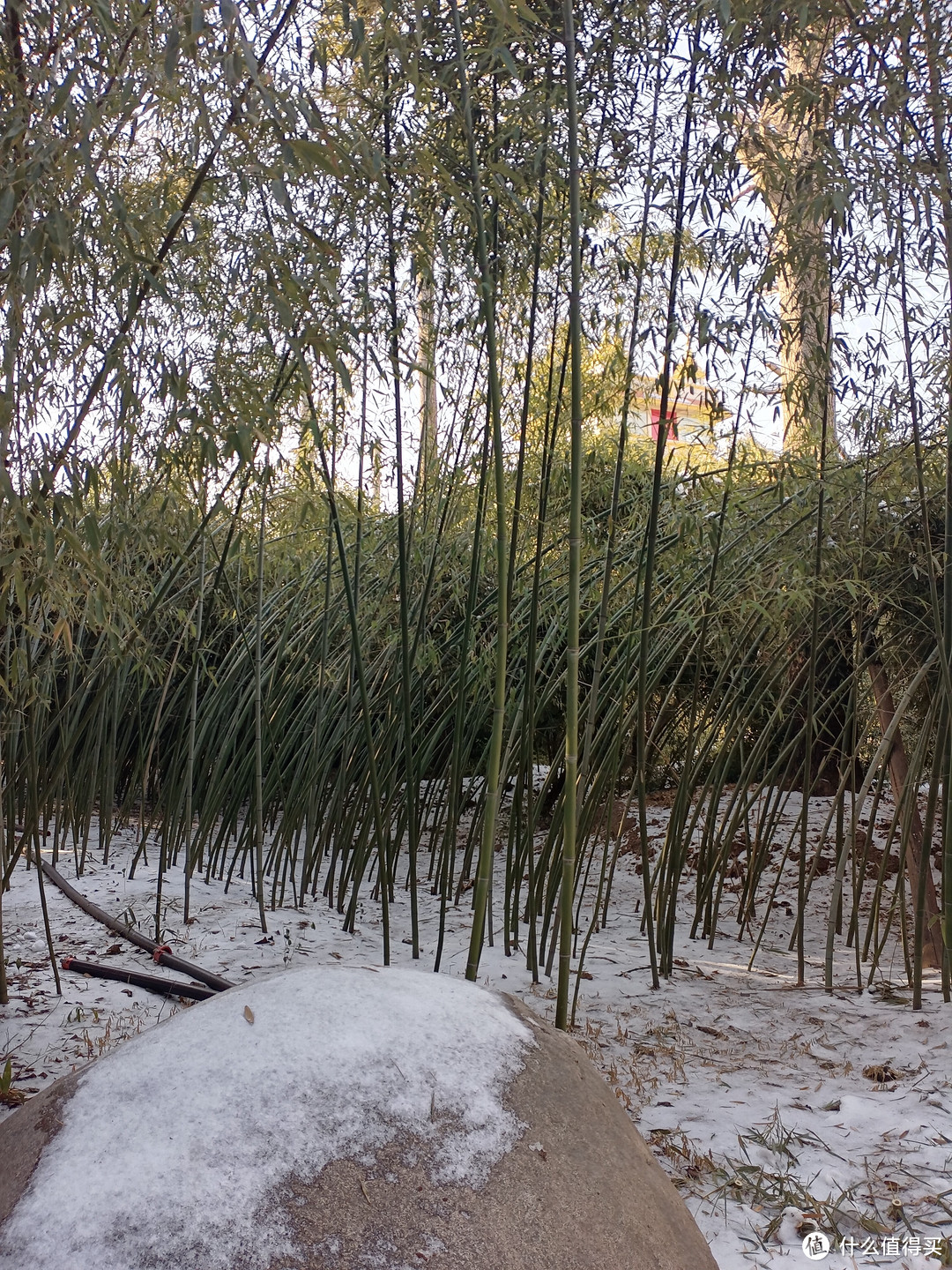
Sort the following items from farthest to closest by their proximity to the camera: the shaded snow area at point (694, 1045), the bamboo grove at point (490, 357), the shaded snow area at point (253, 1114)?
the bamboo grove at point (490, 357) < the shaded snow area at point (694, 1045) < the shaded snow area at point (253, 1114)

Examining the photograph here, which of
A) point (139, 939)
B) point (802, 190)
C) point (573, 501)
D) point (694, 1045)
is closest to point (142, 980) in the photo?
point (139, 939)

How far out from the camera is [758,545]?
278 cm

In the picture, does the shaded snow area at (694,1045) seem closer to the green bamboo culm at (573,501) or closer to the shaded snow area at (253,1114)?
the shaded snow area at (253,1114)

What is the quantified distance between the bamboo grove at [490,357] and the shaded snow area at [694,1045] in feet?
0.50

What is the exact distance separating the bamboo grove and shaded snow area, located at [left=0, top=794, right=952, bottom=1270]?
0.50ft

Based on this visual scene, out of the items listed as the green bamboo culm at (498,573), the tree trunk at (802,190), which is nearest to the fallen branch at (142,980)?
the green bamboo culm at (498,573)

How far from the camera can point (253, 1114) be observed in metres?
1.12

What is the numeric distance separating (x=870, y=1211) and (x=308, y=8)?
8.12 feet

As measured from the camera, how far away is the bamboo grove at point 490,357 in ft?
5.39

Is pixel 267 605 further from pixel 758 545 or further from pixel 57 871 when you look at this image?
pixel 758 545

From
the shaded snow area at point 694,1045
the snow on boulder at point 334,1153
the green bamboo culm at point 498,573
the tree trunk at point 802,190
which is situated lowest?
the shaded snow area at point 694,1045

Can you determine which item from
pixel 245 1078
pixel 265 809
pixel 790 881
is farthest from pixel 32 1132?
pixel 790 881

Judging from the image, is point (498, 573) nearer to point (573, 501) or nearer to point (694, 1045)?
point (573, 501)

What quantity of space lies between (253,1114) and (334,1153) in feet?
→ 0.34
